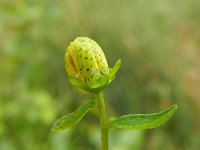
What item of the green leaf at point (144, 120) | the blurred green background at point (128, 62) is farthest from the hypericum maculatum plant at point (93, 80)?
the blurred green background at point (128, 62)

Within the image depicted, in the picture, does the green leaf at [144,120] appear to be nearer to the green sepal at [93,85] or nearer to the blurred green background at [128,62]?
the green sepal at [93,85]

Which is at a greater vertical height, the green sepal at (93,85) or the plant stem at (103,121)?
the green sepal at (93,85)

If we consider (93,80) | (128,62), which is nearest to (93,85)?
(93,80)

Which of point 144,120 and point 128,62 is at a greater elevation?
point 144,120

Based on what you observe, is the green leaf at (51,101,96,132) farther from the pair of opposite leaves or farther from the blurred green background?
the blurred green background

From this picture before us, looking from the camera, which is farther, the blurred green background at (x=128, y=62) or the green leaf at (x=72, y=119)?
the blurred green background at (x=128, y=62)

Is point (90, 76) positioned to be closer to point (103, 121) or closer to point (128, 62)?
point (103, 121)

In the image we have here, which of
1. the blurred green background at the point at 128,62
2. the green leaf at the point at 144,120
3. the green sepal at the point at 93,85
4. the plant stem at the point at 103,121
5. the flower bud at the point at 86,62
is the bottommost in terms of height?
the blurred green background at the point at 128,62

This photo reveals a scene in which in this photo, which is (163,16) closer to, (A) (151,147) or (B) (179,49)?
(B) (179,49)

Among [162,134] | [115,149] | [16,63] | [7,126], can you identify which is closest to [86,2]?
[162,134]
